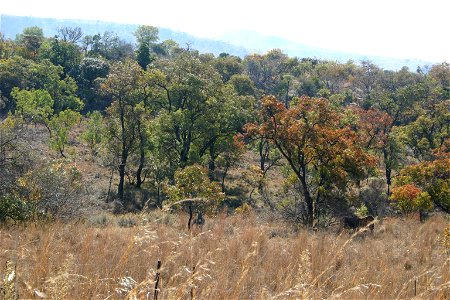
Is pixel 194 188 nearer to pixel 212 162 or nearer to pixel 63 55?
pixel 212 162

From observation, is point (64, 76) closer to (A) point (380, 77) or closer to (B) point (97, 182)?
(B) point (97, 182)

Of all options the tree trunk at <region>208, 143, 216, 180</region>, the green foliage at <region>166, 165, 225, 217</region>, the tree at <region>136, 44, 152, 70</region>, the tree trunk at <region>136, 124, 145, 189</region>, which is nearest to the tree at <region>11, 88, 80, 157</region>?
the tree trunk at <region>136, 124, 145, 189</region>

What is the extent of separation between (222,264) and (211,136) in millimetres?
19039

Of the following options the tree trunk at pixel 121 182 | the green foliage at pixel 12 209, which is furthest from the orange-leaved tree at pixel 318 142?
the tree trunk at pixel 121 182

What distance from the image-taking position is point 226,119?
23.1 m

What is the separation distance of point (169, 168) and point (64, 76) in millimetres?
25647

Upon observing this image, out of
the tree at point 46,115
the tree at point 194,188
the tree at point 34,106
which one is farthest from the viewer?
the tree at point 34,106

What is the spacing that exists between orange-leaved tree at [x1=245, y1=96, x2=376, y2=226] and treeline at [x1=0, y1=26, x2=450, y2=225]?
0.10 feet

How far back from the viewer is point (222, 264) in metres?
3.74

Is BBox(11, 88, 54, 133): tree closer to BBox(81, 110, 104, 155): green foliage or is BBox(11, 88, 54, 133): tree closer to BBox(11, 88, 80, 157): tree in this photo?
BBox(11, 88, 80, 157): tree

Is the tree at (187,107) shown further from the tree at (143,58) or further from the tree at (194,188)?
the tree at (143,58)

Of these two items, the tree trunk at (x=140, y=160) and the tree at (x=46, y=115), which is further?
the tree at (x=46, y=115)

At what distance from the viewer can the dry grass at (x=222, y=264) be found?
2.82 meters

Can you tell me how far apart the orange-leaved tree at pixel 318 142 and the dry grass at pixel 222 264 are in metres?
5.79
